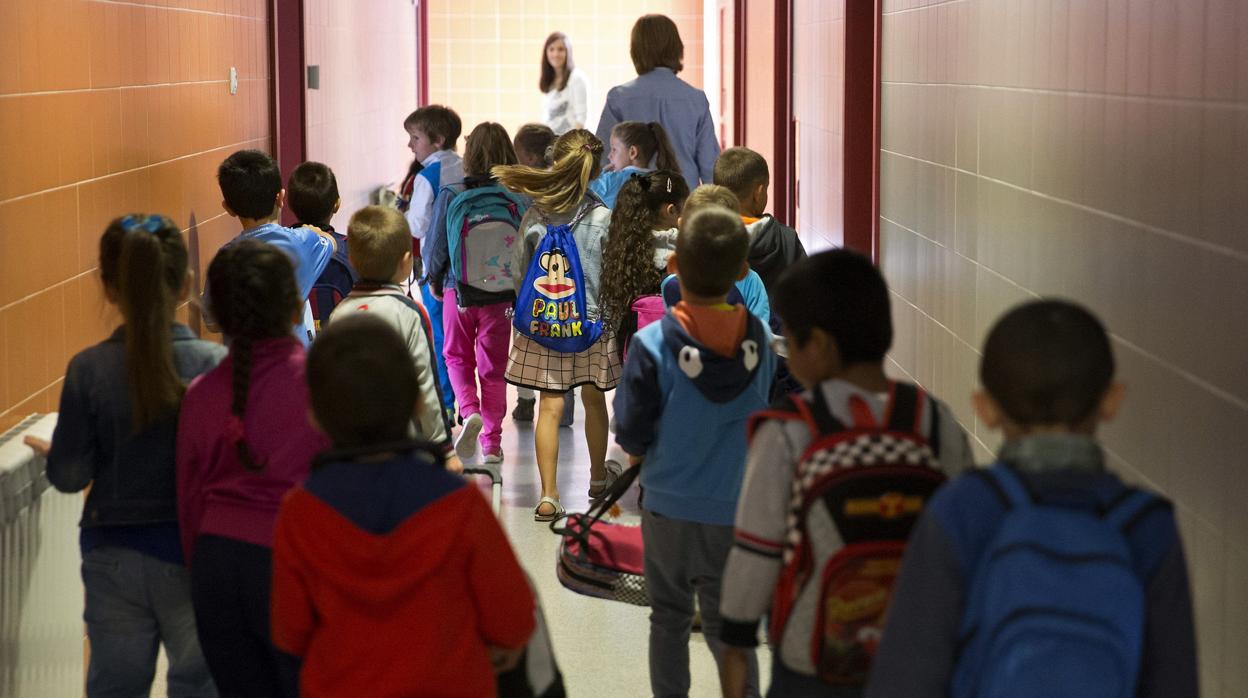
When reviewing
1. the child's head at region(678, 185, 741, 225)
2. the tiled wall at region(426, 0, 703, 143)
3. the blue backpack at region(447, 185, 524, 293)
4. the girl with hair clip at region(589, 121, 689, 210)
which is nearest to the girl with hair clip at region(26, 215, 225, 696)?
the child's head at region(678, 185, 741, 225)

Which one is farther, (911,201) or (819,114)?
(819,114)

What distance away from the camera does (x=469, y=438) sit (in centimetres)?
627

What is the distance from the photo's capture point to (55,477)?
2.64 m

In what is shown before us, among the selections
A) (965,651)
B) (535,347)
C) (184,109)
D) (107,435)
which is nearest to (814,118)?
(535,347)

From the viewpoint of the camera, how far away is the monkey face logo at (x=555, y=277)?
523 cm

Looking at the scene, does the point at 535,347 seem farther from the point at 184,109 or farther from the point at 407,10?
the point at 407,10

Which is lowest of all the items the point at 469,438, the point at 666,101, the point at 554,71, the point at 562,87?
the point at 469,438

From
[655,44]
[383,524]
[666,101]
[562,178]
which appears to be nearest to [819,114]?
[666,101]

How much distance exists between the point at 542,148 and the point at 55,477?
4193 mm

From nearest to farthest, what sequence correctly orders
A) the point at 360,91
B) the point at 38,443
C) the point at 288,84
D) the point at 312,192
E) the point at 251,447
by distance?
1. the point at 251,447
2. the point at 38,443
3. the point at 312,192
4. the point at 288,84
5. the point at 360,91

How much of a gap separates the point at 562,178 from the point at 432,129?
219 cm

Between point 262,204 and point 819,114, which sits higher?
point 819,114

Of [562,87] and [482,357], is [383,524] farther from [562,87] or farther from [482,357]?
[562,87]

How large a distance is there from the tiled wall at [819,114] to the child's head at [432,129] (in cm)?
176
